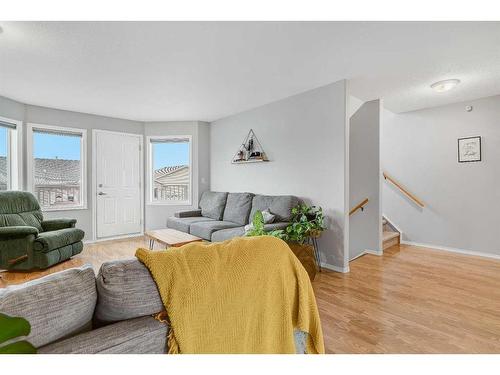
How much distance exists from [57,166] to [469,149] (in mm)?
6756

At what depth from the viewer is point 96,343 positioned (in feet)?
2.53

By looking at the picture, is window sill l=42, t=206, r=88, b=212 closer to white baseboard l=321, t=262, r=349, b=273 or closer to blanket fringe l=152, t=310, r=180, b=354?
white baseboard l=321, t=262, r=349, b=273

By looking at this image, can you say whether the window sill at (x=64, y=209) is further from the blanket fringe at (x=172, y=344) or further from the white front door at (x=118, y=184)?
the blanket fringe at (x=172, y=344)

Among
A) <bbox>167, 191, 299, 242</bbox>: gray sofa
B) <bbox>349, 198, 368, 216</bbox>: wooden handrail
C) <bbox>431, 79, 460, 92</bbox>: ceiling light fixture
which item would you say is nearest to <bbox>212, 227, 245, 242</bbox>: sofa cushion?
<bbox>167, 191, 299, 242</bbox>: gray sofa

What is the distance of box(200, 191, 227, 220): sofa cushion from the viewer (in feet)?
14.6

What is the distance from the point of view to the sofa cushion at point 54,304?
2.32 ft

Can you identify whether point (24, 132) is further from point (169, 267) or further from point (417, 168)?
point (417, 168)

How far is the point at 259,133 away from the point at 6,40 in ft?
10.2

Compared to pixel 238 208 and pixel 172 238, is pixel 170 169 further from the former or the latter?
pixel 172 238

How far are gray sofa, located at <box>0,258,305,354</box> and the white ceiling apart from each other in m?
1.94

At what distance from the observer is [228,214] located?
13.9ft

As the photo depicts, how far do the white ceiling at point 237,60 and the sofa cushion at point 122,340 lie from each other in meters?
2.08

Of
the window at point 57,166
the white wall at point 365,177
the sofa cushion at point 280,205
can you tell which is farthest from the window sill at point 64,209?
the white wall at point 365,177
